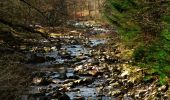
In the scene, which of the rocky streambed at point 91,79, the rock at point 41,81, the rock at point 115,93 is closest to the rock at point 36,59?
the rocky streambed at point 91,79

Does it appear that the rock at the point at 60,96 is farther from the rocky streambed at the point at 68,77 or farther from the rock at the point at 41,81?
the rock at the point at 41,81

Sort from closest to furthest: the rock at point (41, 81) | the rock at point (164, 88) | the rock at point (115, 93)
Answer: the rock at point (164, 88) → the rock at point (115, 93) → the rock at point (41, 81)

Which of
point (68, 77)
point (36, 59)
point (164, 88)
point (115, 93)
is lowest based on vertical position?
point (36, 59)

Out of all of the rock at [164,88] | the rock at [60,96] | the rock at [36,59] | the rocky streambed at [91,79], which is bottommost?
the rock at [36,59]

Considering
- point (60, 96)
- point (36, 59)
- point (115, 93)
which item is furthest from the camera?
point (36, 59)

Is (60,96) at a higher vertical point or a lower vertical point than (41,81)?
higher

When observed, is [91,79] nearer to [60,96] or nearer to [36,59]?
[60,96]

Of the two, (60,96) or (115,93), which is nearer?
(60,96)

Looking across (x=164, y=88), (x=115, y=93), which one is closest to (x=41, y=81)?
(x=115, y=93)

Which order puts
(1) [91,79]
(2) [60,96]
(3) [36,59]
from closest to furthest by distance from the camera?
(2) [60,96]
(1) [91,79]
(3) [36,59]

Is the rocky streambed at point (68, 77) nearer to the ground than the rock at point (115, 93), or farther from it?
nearer to the ground

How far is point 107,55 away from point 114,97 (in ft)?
38.7

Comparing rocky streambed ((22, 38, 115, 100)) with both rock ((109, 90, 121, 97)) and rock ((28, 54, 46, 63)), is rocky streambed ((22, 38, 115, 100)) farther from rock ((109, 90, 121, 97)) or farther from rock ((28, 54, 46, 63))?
rock ((109, 90, 121, 97))

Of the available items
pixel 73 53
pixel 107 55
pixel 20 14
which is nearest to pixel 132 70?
pixel 20 14
